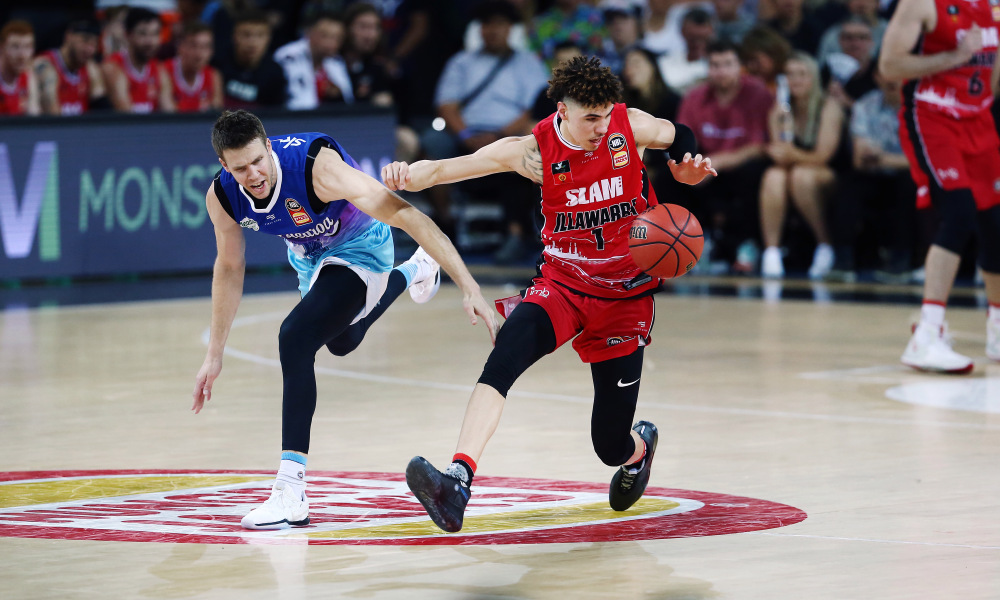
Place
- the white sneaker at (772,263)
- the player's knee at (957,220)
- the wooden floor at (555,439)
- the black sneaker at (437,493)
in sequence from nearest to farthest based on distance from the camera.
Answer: the wooden floor at (555,439) < the black sneaker at (437,493) < the player's knee at (957,220) < the white sneaker at (772,263)

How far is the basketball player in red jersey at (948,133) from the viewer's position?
1015 cm

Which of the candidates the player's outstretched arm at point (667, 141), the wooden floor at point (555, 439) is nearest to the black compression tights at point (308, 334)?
the wooden floor at point (555, 439)

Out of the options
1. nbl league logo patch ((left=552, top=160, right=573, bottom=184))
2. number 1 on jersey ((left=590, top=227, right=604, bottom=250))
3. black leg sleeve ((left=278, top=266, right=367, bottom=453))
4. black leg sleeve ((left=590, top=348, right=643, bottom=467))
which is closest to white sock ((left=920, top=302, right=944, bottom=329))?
black leg sleeve ((left=590, top=348, right=643, bottom=467))

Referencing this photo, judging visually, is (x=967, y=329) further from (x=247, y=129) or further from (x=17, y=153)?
(x=17, y=153)

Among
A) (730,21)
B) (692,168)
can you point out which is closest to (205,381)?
(692,168)

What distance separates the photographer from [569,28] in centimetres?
1839

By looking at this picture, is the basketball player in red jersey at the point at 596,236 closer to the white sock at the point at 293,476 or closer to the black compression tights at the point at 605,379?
the black compression tights at the point at 605,379

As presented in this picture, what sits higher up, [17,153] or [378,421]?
[17,153]

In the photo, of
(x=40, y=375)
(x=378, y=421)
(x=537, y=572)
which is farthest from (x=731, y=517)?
(x=40, y=375)

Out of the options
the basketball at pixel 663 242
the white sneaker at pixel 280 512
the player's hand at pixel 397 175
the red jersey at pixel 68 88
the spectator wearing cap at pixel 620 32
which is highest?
the spectator wearing cap at pixel 620 32

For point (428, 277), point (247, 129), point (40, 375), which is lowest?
point (40, 375)

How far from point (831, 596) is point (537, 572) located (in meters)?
0.98

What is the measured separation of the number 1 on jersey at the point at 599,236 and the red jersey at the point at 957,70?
4585 millimetres

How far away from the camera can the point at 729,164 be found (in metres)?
16.0
